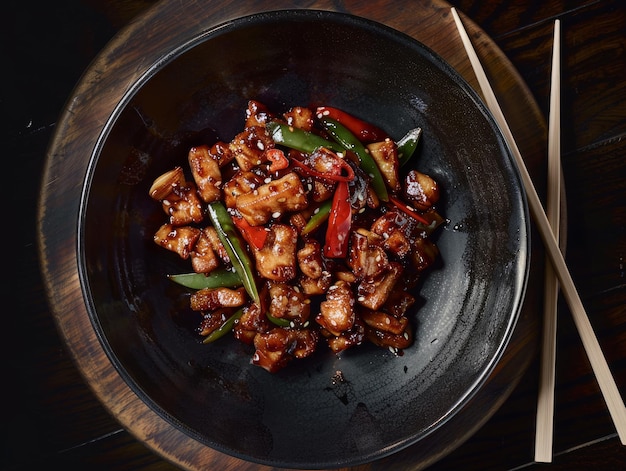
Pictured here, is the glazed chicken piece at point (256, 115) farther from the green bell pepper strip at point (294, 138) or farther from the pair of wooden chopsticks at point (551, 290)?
the pair of wooden chopsticks at point (551, 290)

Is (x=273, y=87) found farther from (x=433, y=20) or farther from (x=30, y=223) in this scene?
(x=30, y=223)

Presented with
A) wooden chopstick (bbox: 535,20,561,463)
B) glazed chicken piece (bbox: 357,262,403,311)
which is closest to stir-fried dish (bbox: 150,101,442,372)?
glazed chicken piece (bbox: 357,262,403,311)

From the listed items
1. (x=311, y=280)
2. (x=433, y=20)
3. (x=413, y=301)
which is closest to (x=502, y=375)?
(x=413, y=301)

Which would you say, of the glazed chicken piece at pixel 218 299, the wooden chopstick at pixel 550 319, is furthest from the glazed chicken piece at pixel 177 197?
the wooden chopstick at pixel 550 319

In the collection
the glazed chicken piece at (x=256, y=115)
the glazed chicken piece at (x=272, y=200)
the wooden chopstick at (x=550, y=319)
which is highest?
the glazed chicken piece at (x=256, y=115)

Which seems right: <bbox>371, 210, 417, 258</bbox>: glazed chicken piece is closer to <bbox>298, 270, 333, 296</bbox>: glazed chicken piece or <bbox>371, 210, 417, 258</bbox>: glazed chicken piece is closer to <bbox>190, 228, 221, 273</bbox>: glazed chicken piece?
<bbox>298, 270, 333, 296</bbox>: glazed chicken piece

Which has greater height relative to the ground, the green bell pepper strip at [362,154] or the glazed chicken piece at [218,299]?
the green bell pepper strip at [362,154]
